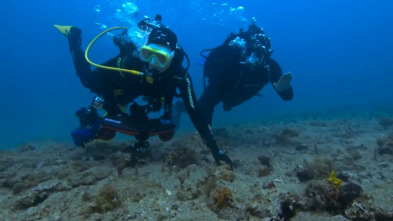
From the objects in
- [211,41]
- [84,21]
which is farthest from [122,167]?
[211,41]

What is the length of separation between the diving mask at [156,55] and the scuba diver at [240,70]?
9.56 feet

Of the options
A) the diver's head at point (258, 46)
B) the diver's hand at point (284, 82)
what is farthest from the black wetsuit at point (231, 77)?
the diver's hand at point (284, 82)

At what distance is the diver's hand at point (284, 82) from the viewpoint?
6.64 m

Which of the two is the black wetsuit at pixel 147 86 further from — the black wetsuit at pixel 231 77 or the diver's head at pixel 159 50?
the black wetsuit at pixel 231 77

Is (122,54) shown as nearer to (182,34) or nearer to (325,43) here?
(182,34)

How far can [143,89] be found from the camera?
5.41 meters

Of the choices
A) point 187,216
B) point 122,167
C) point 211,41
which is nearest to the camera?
point 187,216

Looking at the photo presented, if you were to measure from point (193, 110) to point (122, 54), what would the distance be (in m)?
2.06

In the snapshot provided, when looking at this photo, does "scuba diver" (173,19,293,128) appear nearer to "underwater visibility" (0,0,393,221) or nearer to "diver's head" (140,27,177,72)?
"underwater visibility" (0,0,393,221)

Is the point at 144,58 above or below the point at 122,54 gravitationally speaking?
below

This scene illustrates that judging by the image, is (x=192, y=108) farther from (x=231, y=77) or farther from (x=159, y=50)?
(x=231, y=77)

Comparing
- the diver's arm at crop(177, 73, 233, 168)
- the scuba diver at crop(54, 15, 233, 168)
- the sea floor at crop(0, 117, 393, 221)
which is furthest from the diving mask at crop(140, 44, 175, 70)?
the sea floor at crop(0, 117, 393, 221)

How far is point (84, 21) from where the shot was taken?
201 ft

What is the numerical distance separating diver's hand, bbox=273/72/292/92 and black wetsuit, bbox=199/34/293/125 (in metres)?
0.52
